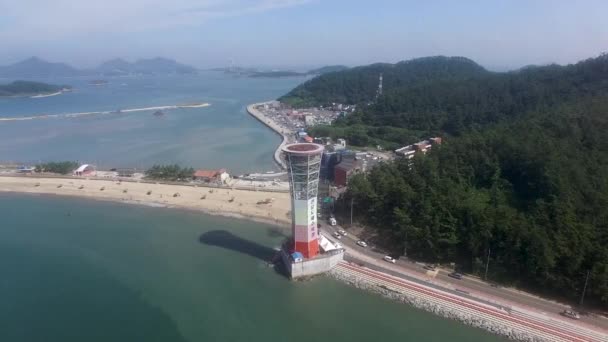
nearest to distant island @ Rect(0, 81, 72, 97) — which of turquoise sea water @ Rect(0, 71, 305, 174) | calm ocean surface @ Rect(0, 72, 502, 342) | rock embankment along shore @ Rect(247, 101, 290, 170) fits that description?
turquoise sea water @ Rect(0, 71, 305, 174)

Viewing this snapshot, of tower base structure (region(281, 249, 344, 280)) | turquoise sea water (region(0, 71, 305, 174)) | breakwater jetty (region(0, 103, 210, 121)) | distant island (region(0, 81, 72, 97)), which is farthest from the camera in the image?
distant island (region(0, 81, 72, 97))

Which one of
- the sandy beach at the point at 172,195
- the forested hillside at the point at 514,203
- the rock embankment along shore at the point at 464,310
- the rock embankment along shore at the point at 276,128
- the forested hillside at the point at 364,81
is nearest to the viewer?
the rock embankment along shore at the point at 464,310

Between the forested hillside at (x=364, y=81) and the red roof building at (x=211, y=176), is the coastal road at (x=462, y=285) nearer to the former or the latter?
the red roof building at (x=211, y=176)

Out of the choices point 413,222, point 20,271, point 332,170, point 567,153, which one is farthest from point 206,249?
point 567,153

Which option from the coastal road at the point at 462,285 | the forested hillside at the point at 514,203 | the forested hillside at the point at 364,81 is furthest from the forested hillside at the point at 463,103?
the coastal road at the point at 462,285

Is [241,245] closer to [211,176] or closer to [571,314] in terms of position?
[211,176]

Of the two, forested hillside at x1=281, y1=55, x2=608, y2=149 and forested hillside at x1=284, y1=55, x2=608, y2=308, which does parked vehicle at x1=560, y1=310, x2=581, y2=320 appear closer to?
forested hillside at x1=284, y1=55, x2=608, y2=308

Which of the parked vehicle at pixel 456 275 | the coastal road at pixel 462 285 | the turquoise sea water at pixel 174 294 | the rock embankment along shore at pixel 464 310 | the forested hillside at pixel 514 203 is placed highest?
the forested hillside at pixel 514 203
